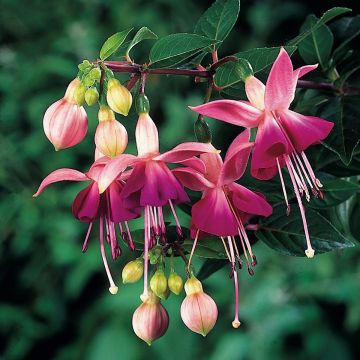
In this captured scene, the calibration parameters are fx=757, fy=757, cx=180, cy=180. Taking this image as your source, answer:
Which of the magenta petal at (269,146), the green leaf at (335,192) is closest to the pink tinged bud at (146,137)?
the magenta petal at (269,146)

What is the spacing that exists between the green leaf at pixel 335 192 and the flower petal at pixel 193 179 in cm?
19

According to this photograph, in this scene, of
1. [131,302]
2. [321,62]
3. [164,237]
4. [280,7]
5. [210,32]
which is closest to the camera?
[164,237]

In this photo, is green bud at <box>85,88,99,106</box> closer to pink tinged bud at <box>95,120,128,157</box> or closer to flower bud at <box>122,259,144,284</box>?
pink tinged bud at <box>95,120,128,157</box>

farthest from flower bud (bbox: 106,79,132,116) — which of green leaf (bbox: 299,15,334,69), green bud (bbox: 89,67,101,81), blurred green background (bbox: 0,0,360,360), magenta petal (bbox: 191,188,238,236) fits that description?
blurred green background (bbox: 0,0,360,360)

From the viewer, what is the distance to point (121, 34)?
741 millimetres

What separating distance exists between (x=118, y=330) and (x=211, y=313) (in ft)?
4.24

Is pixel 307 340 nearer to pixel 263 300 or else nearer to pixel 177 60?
pixel 263 300

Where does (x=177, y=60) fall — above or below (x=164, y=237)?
above

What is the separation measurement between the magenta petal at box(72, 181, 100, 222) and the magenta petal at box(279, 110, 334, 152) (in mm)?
194

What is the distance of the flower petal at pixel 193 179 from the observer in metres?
0.72

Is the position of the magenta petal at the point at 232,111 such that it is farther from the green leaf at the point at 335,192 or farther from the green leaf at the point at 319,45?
the green leaf at the point at 319,45

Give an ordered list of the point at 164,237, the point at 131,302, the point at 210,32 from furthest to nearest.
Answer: the point at 131,302, the point at 210,32, the point at 164,237

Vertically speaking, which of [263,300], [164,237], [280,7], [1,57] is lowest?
[263,300]

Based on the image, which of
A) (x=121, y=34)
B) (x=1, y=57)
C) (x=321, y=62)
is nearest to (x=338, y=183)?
(x=321, y=62)
